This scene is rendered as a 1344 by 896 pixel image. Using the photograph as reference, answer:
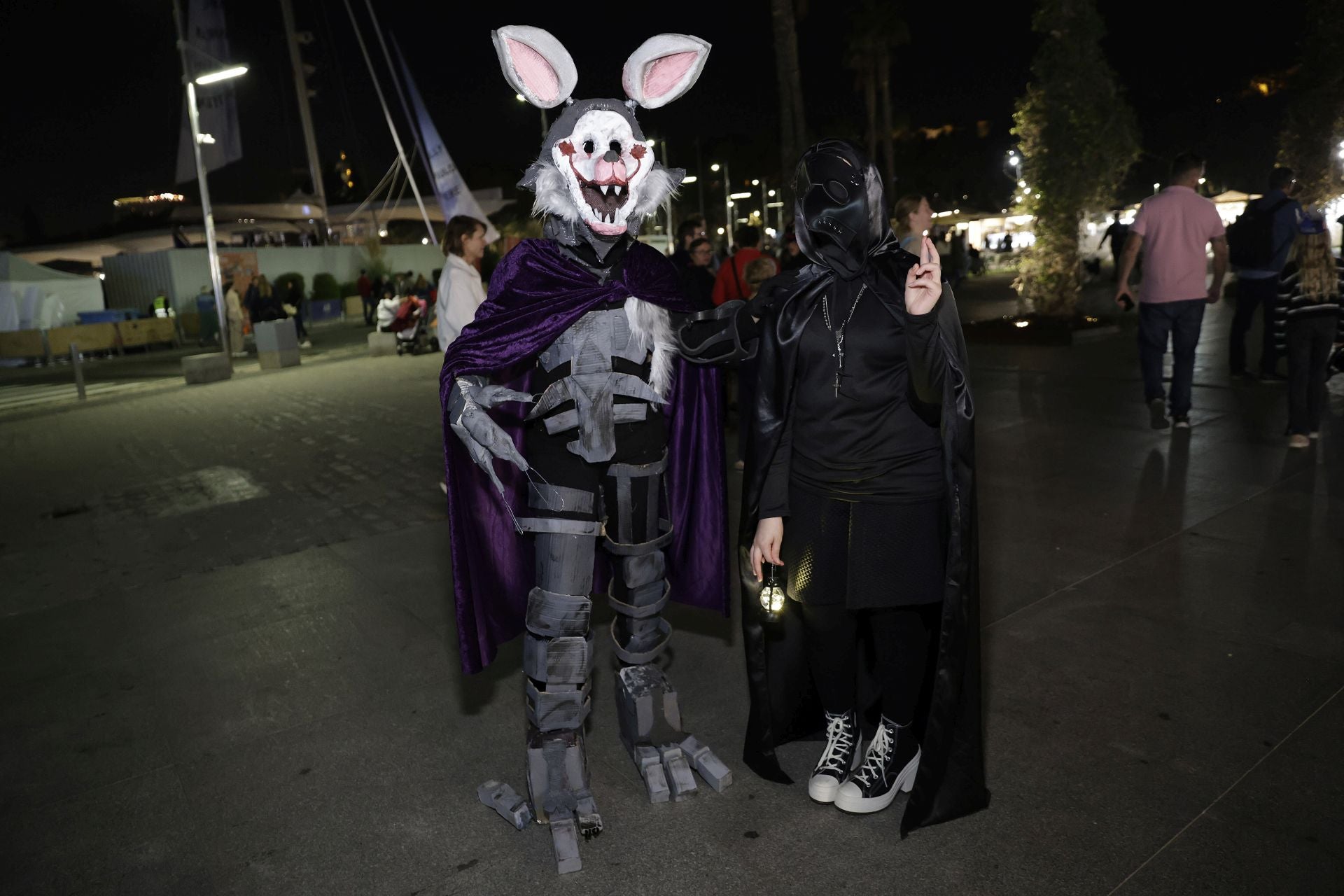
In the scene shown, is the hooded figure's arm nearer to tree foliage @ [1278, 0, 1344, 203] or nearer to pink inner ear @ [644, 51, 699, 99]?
pink inner ear @ [644, 51, 699, 99]

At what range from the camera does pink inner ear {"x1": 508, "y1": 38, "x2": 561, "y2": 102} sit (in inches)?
114

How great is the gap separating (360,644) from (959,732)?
2.91 m

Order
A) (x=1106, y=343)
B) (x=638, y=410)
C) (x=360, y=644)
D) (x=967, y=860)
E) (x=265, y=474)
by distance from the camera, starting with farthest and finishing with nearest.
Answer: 1. (x=1106, y=343)
2. (x=265, y=474)
3. (x=360, y=644)
4. (x=638, y=410)
5. (x=967, y=860)

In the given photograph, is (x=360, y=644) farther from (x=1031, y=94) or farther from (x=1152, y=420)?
(x=1031, y=94)

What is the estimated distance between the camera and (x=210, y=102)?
16.9 metres

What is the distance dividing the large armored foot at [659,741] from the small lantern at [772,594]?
601 mm

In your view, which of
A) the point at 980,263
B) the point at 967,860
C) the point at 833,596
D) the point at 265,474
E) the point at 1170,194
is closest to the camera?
the point at 967,860

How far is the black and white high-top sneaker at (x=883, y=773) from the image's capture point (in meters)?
2.90

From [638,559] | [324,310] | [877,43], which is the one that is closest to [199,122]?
[324,310]

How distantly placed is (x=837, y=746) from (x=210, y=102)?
59.0ft

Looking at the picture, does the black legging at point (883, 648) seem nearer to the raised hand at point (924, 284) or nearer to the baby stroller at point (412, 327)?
the raised hand at point (924, 284)

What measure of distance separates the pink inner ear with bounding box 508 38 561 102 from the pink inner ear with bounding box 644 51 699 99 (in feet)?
1.03

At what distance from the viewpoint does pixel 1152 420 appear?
752 cm

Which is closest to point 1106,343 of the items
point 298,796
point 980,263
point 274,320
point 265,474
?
Result: point 265,474
